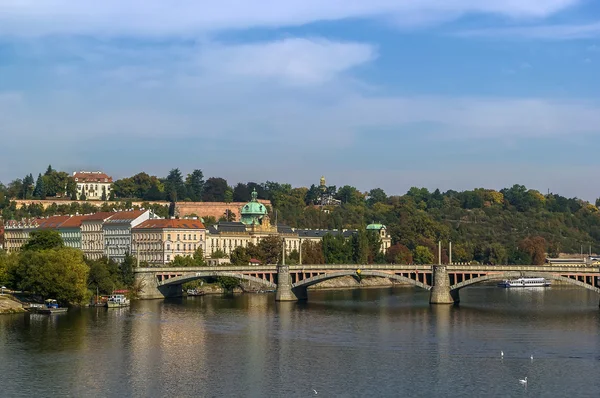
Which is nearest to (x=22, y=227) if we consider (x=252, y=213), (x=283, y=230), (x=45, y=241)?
(x=252, y=213)

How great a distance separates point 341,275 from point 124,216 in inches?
2103

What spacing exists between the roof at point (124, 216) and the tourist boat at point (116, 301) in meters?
49.6

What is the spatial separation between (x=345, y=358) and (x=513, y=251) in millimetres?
128814

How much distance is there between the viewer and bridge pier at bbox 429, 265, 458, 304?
107 metres

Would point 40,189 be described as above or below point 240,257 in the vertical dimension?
above

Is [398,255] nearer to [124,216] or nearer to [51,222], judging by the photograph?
[124,216]

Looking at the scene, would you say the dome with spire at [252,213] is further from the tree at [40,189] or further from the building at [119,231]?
the tree at [40,189]

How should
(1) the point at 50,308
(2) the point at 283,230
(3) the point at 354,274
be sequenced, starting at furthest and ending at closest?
(2) the point at 283,230 < (3) the point at 354,274 < (1) the point at 50,308

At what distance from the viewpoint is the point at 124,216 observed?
15675 cm

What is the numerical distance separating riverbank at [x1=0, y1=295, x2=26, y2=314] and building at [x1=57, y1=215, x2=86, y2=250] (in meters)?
65.0

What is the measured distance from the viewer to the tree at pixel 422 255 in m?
172

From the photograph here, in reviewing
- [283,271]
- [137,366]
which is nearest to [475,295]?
[283,271]

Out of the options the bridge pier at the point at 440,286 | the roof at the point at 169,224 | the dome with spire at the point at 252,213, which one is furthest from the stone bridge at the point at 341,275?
the dome with spire at the point at 252,213

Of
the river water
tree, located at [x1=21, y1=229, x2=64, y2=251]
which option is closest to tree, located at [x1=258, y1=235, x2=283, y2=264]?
tree, located at [x1=21, y1=229, x2=64, y2=251]
